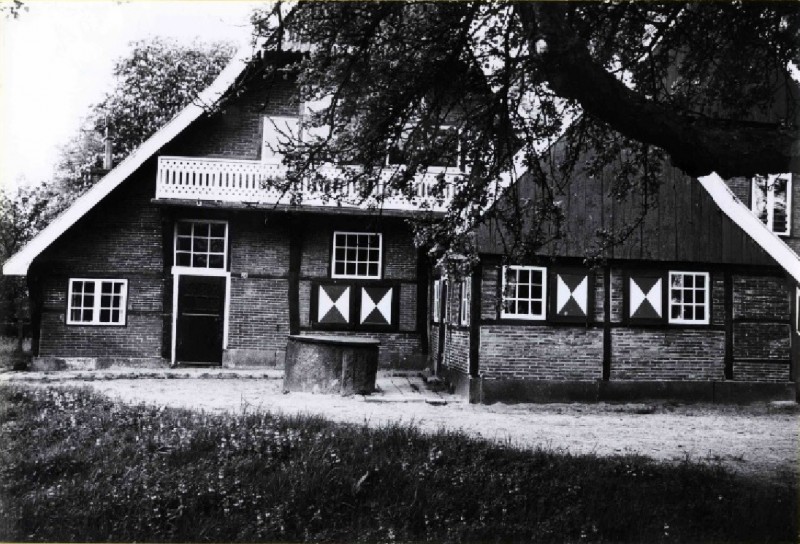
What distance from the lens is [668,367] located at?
13359 mm

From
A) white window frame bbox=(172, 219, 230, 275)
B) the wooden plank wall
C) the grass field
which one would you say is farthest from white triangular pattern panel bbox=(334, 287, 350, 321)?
the grass field

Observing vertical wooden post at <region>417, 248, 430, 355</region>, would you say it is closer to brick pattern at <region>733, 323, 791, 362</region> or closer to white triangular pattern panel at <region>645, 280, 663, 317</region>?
white triangular pattern panel at <region>645, 280, 663, 317</region>

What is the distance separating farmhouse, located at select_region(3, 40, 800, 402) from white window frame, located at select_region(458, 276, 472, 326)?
6 centimetres

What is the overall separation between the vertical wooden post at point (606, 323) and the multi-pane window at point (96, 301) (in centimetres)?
1077

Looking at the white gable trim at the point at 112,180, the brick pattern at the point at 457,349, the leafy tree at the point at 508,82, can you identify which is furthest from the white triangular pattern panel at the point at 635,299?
the white gable trim at the point at 112,180

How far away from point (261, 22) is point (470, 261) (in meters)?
3.93

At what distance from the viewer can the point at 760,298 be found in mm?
13805

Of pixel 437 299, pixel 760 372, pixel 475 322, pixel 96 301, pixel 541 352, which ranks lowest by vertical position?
pixel 760 372

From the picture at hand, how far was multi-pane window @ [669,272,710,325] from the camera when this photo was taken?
44.5 feet

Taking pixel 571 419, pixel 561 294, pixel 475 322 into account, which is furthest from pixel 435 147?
pixel 561 294

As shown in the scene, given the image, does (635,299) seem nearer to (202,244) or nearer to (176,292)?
(202,244)

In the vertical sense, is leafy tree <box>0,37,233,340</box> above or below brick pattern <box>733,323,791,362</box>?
above

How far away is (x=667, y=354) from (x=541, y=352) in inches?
96.2

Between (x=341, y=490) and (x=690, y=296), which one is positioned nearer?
(x=341, y=490)
